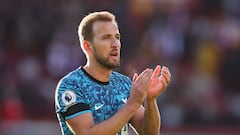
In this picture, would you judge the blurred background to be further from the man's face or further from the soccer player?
the man's face

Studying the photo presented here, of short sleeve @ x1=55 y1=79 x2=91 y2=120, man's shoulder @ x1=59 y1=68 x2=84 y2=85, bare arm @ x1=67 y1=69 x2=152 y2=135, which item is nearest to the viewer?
bare arm @ x1=67 y1=69 x2=152 y2=135

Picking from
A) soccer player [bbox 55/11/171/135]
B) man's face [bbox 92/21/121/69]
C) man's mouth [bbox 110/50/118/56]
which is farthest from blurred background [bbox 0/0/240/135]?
man's mouth [bbox 110/50/118/56]

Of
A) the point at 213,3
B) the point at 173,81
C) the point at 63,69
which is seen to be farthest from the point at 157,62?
the point at 213,3

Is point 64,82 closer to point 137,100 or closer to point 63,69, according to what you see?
point 137,100

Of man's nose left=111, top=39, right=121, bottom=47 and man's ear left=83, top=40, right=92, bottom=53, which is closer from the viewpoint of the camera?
man's nose left=111, top=39, right=121, bottom=47

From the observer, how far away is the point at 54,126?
48.9 ft

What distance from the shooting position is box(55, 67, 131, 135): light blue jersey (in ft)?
23.2

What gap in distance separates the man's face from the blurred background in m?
7.44

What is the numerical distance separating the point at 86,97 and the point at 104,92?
0.62 ft

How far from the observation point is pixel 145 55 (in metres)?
16.0

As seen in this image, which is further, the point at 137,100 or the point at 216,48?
the point at 216,48

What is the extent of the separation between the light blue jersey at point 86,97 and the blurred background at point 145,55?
735 centimetres

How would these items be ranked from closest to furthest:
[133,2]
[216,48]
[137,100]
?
[137,100] < [216,48] < [133,2]

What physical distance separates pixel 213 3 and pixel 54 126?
18.0 ft
